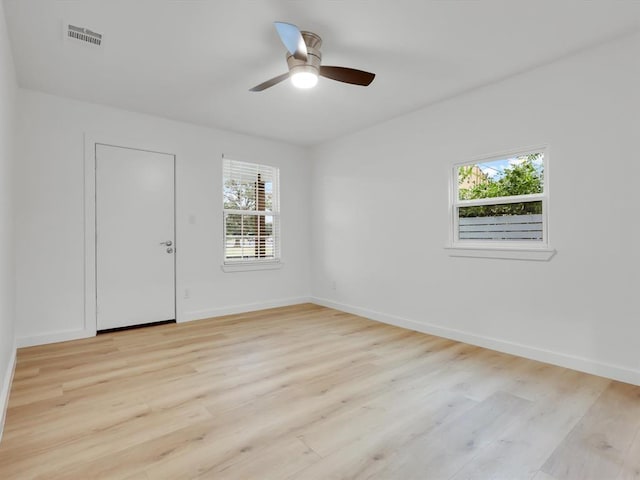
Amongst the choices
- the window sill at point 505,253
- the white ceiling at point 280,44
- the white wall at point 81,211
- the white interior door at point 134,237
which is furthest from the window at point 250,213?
the window sill at point 505,253

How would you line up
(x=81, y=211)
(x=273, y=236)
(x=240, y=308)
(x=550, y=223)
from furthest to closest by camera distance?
1. (x=273, y=236)
2. (x=240, y=308)
3. (x=81, y=211)
4. (x=550, y=223)

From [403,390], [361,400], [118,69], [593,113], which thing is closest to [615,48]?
[593,113]

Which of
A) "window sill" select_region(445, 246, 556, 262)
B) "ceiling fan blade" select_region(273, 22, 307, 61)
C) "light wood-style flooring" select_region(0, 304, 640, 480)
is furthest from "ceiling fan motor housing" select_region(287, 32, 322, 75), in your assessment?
"light wood-style flooring" select_region(0, 304, 640, 480)

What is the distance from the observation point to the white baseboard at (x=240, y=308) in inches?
174

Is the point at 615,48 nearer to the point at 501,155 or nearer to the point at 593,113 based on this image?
the point at 593,113

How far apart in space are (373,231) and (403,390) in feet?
7.80

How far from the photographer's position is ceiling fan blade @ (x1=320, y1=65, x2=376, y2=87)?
8.34 feet

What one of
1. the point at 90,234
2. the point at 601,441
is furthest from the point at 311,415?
the point at 90,234

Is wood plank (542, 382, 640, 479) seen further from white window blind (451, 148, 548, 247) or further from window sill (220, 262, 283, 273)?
window sill (220, 262, 283, 273)

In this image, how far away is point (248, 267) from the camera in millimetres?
4926

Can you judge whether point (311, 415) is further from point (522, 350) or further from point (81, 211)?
point (81, 211)

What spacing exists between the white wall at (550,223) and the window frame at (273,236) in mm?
1284

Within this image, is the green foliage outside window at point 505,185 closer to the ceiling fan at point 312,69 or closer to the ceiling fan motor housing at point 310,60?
the ceiling fan at point 312,69

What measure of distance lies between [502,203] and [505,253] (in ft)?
1.61
